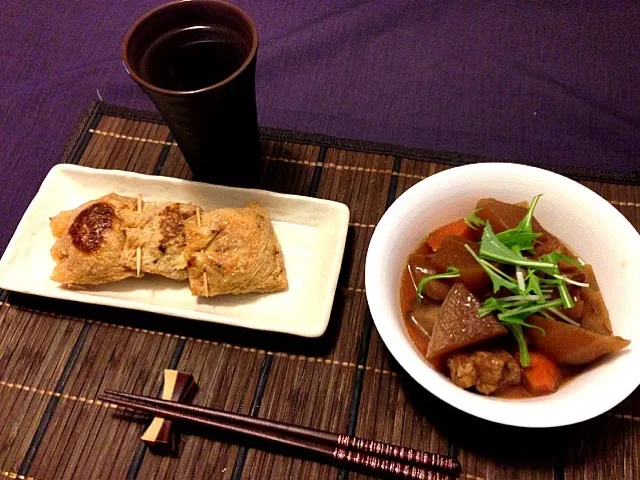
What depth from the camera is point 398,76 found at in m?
2.47

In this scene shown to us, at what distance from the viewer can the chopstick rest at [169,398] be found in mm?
1516

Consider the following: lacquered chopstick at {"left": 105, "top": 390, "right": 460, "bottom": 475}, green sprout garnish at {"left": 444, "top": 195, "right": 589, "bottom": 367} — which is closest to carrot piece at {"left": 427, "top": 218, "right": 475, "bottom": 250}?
green sprout garnish at {"left": 444, "top": 195, "right": 589, "bottom": 367}

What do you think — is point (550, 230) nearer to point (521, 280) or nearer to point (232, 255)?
point (521, 280)

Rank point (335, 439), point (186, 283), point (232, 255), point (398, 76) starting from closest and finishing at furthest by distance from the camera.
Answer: point (335, 439) → point (232, 255) → point (186, 283) → point (398, 76)

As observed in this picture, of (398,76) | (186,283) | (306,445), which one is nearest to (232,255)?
(186,283)

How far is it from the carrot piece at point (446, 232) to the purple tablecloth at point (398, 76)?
0.67 meters

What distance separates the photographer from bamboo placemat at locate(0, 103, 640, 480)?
1.51m

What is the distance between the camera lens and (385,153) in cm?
211

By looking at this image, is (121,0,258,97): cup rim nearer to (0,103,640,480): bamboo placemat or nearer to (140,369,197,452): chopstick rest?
(0,103,640,480): bamboo placemat

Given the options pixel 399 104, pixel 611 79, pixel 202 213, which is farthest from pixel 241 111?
pixel 611 79

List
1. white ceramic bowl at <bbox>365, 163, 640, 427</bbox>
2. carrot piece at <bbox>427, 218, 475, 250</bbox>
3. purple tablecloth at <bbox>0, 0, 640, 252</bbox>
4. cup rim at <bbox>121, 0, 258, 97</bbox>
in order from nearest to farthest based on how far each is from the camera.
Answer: white ceramic bowl at <bbox>365, 163, 640, 427</bbox> → cup rim at <bbox>121, 0, 258, 97</bbox> → carrot piece at <bbox>427, 218, 475, 250</bbox> → purple tablecloth at <bbox>0, 0, 640, 252</bbox>

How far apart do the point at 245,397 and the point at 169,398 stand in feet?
0.74

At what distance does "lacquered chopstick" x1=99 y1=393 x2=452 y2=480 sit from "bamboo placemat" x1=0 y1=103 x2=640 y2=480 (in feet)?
0.22

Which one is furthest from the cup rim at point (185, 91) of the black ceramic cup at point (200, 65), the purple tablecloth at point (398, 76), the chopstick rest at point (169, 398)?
the chopstick rest at point (169, 398)
